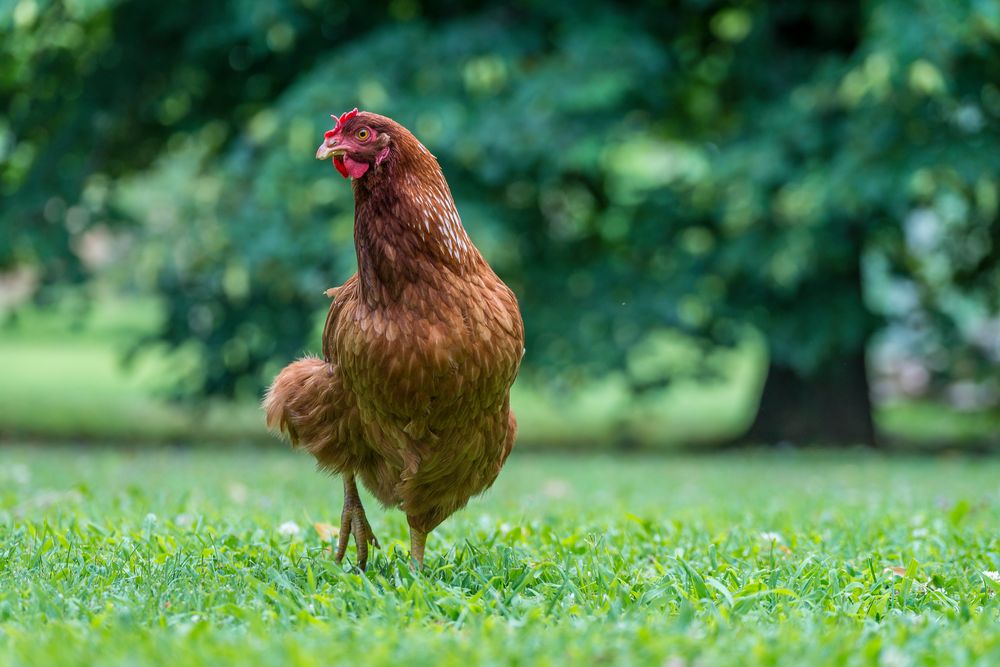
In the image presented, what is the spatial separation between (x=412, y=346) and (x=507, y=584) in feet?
2.95

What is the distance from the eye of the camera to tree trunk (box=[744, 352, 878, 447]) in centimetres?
1265

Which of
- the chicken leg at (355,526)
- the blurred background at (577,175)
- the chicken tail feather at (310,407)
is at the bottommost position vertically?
the chicken leg at (355,526)

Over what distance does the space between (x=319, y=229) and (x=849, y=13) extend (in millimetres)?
5864

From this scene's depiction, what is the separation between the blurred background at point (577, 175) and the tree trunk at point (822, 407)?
3 cm

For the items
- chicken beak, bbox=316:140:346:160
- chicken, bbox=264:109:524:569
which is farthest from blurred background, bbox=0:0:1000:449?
chicken beak, bbox=316:140:346:160

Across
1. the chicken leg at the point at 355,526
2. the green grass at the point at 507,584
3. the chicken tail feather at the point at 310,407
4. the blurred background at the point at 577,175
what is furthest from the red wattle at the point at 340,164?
the blurred background at the point at 577,175

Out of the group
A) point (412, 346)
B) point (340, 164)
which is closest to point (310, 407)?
point (412, 346)

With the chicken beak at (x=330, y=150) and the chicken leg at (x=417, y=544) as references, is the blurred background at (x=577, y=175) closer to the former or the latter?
the chicken leg at (x=417, y=544)

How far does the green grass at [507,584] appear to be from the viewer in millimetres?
2938

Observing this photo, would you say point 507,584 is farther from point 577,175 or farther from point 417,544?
point 577,175

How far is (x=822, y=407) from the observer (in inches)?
501

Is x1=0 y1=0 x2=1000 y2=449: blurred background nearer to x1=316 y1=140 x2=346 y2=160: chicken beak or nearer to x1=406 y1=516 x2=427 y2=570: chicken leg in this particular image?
x1=406 y1=516 x2=427 y2=570: chicken leg

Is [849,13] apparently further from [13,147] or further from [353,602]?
[353,602]

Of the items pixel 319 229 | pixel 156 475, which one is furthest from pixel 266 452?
pixel 156 475
